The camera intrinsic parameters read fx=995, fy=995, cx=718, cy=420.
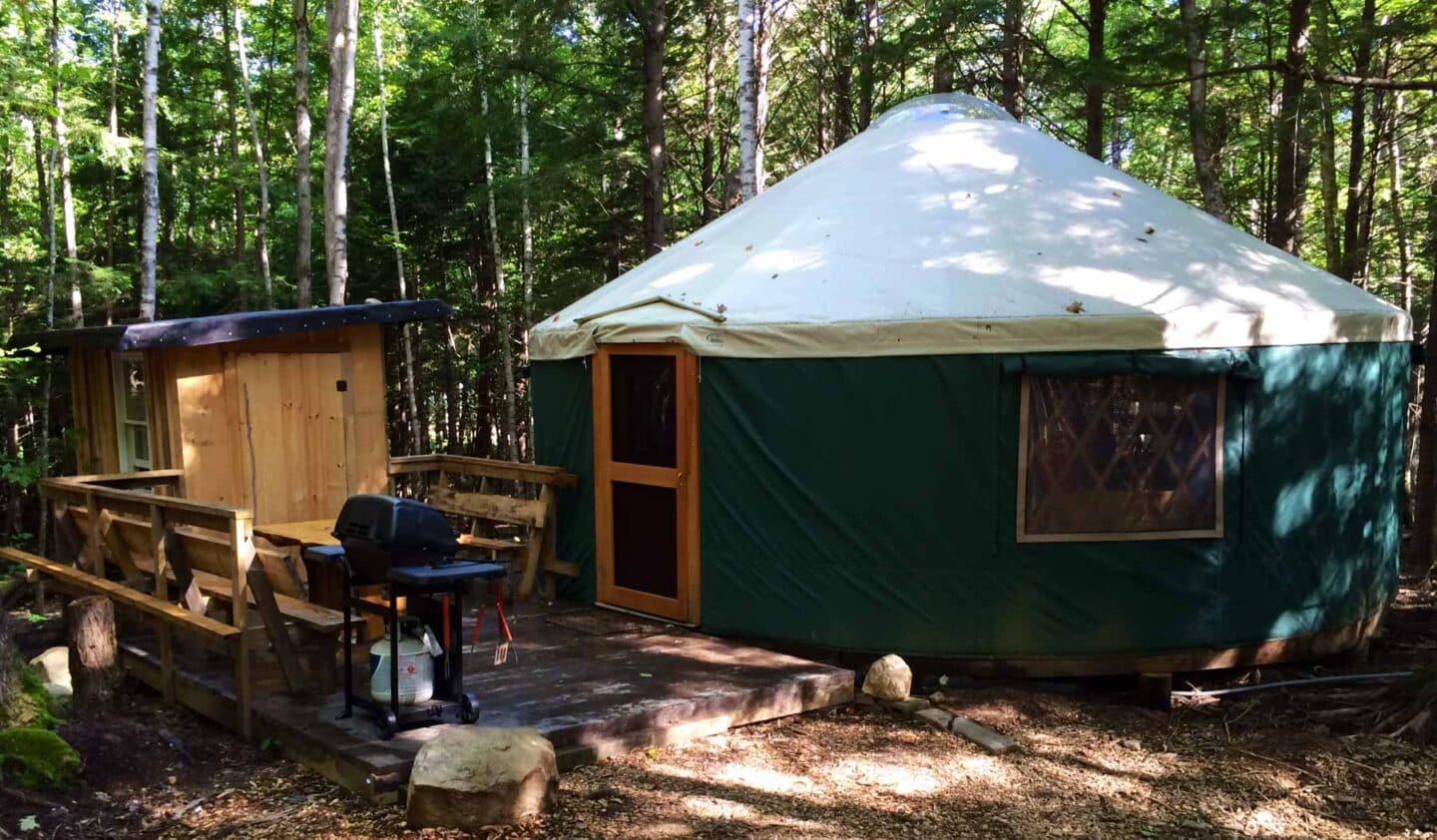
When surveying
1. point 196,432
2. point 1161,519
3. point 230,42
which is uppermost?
point 230,42

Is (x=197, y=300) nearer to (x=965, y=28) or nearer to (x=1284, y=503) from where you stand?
(x=965, y=28)

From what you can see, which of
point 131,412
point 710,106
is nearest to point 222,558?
Answer: point 131,412

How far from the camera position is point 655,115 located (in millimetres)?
10922

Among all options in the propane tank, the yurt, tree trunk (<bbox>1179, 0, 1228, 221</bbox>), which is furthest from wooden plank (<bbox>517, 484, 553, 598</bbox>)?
tree trunk (<bbox>1179, 0, 1228, 221</bbox>)

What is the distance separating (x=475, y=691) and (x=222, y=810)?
1.11 meters

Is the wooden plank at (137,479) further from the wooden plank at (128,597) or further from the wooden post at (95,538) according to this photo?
the wooden plank at (128,597)

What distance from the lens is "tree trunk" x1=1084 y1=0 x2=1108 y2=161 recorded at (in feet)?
28.0

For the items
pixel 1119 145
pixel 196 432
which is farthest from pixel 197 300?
pixel 1119 145

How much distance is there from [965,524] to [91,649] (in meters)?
4.18

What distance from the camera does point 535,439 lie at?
22.2 feet

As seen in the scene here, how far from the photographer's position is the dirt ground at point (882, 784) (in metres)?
3.38

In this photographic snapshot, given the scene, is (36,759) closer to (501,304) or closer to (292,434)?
(292,434)

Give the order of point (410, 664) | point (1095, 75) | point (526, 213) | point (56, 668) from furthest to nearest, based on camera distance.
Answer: point (526, 213)
point (1095, 75)
point (56, 668)
point (410, 664)

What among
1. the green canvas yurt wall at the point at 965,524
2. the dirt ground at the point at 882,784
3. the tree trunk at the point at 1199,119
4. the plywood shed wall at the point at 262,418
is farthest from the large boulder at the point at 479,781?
the tree trunk at the point at 1199,119
